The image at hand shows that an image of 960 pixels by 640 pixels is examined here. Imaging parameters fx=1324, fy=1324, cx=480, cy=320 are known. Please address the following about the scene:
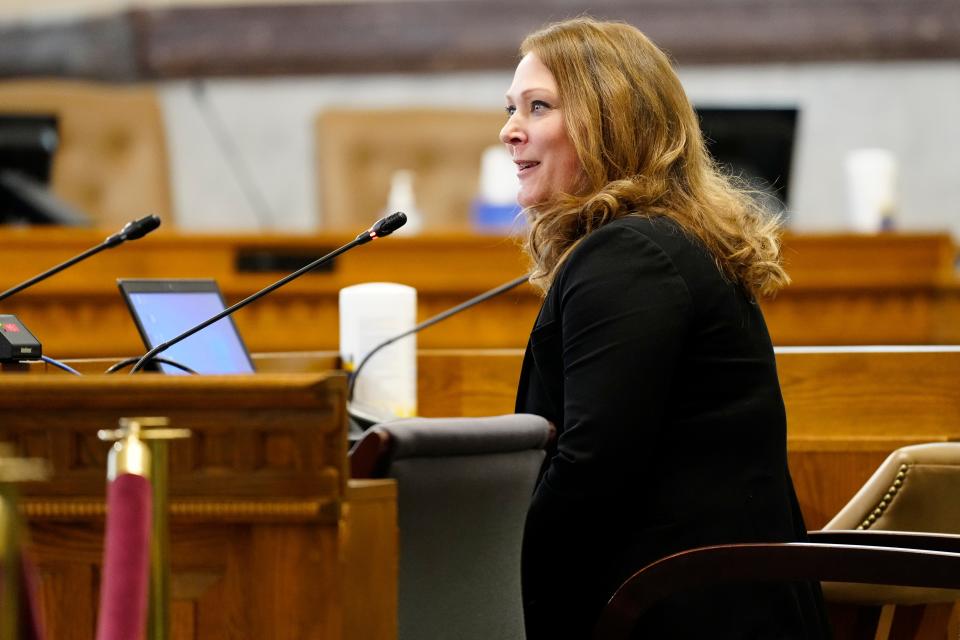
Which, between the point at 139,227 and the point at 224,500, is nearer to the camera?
the point at 224,500

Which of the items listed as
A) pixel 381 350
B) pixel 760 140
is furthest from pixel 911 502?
pixel 760 140

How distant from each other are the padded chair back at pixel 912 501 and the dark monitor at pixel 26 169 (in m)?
3.35

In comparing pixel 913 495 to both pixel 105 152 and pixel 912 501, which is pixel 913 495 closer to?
pixel 912 501

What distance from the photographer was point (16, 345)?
173 centimetres

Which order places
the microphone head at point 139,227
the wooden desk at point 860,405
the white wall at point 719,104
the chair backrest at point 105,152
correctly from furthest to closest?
the white wall at point 719,104 → the chair backrest at point 105,152 → the wooden desk at point 860,405 → the microphone head at point 139,227

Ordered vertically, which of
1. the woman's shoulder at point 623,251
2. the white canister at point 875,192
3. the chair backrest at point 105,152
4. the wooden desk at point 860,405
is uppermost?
the chair backrest at point 105,152

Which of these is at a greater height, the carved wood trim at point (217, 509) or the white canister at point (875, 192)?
the white canister at point (875, 192)

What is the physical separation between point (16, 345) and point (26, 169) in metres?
3.01

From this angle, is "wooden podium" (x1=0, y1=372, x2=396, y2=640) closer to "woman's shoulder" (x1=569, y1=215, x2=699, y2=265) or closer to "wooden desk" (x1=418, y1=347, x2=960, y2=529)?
"woman's shoulder" (x1=569, y1=215, x2=699, y2=265)

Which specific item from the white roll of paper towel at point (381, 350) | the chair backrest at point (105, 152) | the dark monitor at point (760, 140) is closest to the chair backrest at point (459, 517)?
the white roll of paper towel at point (381, 350)

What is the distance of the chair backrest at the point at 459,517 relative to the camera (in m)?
1.24

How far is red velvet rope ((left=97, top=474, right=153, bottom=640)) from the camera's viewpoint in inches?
37.5

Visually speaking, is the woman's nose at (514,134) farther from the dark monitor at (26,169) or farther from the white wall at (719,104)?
the white wall at (719,104)

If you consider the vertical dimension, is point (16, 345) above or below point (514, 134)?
below
